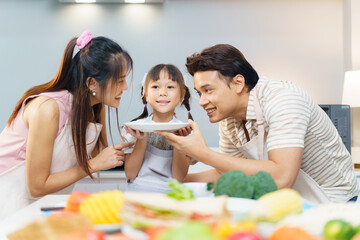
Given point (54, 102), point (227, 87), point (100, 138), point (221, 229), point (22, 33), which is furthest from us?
point (22, 33)

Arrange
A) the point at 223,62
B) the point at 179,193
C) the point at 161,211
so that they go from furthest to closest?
the point at 223,62 → the point at 179,193 → the point at 161,211

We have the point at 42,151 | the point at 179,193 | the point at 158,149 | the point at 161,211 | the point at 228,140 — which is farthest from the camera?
the point at 158,149


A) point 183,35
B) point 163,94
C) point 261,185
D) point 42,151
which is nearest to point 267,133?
point 163,94

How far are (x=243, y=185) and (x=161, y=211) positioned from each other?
34 cm

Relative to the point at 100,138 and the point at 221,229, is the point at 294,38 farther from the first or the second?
the point at 221,229

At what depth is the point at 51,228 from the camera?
1.51 feet

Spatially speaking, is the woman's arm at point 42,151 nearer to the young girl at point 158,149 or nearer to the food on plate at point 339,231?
the young girl at point 158,149

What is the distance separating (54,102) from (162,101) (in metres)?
0.59

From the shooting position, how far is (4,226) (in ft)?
2.80

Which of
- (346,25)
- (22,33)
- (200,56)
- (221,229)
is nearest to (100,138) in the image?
(200,56)

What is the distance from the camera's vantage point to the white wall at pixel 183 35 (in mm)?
3037

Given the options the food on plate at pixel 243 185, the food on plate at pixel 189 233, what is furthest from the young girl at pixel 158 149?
the food on plate at pixel 189 233

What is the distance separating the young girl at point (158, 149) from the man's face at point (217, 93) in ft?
1.00

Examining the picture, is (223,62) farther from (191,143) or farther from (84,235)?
(84,235)
